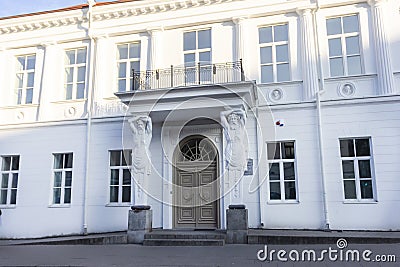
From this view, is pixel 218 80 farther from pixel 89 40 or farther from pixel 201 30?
pixel 89 40

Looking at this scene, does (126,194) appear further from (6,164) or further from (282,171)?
(282,171)

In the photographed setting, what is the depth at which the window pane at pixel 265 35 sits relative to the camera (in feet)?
41.0

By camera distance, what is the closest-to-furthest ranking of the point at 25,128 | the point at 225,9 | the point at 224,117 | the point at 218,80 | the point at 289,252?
the point at 289,252 < the point at 224,117 < the point at 218,80 < the point at 225,9 < the point at 25,128

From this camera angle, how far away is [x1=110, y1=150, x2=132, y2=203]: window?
12.5m

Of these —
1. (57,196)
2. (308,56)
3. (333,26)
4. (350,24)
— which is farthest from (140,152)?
(350,24)

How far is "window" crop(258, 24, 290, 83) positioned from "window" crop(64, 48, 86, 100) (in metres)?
6.94

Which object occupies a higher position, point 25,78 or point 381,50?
point 25,78

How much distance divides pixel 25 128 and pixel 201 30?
7.75 m

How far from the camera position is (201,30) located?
42.9 feet

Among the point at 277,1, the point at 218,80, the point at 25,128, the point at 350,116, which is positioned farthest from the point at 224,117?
the point at 25,128

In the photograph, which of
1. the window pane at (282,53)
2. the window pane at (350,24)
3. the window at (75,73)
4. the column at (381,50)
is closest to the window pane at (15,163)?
the window at (75,73)

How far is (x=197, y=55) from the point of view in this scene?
12.9 metres

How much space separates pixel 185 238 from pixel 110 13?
29.6ft

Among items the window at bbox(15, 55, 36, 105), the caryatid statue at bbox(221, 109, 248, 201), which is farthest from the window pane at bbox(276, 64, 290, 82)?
the window at bbox(15, 55, 36, 105)
